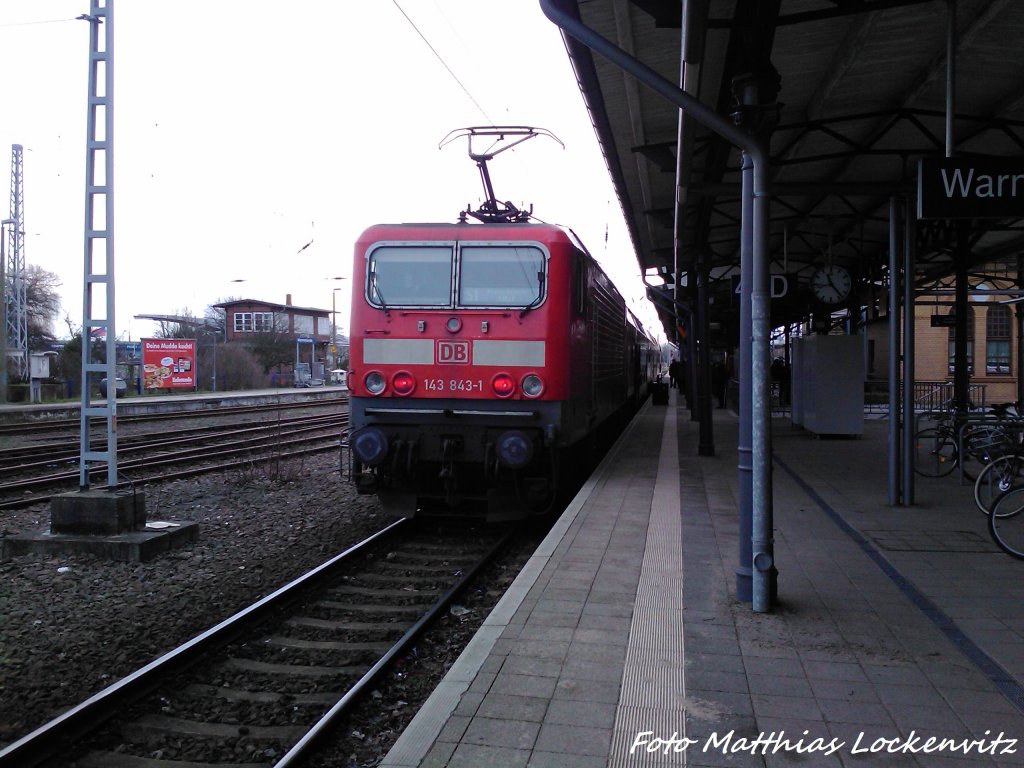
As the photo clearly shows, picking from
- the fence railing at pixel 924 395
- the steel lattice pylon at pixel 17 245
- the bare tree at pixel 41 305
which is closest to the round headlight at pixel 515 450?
the fence railing at pixel 924 395

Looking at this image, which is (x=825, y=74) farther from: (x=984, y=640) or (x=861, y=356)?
(x=861, y=356)

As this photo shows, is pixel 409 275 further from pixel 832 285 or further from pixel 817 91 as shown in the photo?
pixel 832 285

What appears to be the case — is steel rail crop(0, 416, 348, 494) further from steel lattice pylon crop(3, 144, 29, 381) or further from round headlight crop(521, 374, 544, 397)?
steel lattice pylon crop(3, 144, 29, 381)

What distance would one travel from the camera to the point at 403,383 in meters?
8.59

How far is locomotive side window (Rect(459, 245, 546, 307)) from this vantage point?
28.1 ft

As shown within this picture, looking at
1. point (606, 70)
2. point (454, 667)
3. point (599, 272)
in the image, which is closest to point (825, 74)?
point (606, 70)

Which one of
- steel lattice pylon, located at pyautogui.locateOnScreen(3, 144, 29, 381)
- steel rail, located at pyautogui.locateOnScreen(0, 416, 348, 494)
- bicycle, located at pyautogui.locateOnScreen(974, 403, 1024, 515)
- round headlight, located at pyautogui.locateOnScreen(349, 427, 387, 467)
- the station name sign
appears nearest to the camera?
the station name sign

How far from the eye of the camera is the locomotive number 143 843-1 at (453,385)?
847 cm

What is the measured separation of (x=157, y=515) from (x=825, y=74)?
8.29m

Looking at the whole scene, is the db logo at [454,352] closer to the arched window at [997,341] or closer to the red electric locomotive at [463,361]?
the red electric locomotive at [463,361]

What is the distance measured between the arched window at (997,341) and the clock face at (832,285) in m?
18.3

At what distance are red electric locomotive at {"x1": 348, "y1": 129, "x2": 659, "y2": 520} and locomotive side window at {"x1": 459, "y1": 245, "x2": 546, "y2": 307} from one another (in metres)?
0.01

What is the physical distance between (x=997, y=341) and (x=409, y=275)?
89.1 feet

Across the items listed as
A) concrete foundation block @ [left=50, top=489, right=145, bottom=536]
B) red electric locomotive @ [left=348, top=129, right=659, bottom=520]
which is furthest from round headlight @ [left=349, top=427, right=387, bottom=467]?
concrete foundation block @ [left=50, top=489, right=145, bottom=536]
